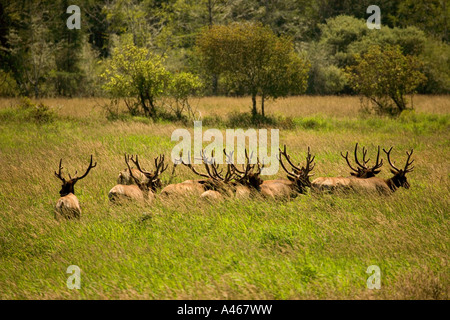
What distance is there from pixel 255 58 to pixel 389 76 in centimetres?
667

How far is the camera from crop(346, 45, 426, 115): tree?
75.1 feet

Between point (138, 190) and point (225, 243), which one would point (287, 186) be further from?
point (138, 190)

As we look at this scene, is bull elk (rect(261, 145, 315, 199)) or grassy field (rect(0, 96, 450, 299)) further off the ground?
bull elk (rect(261, 145, 315, 199))

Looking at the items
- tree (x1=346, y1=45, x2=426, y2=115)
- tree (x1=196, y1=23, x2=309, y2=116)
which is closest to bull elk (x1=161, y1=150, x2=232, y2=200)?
tree (x1=196, y1=23, x2=309, y2=116)

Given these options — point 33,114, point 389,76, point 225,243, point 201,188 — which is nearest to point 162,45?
point 33,114

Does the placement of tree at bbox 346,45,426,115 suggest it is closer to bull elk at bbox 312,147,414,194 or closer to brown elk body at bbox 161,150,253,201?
bull elk at bbox 312,147,414,194

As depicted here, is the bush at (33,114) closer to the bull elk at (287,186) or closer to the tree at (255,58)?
the tree at (255,58)

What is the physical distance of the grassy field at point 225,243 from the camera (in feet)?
18.7

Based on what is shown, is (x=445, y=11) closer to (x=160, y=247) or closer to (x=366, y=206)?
(x=366, y=206)

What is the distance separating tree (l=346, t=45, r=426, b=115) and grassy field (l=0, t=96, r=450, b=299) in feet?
36.6

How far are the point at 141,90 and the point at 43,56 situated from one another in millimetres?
13527

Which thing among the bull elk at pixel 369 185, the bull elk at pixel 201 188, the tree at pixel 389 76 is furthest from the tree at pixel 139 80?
the bull elk at pixel 369 185

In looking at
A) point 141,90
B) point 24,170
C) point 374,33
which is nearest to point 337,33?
point 374,33

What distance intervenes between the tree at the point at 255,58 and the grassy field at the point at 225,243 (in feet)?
36.6
